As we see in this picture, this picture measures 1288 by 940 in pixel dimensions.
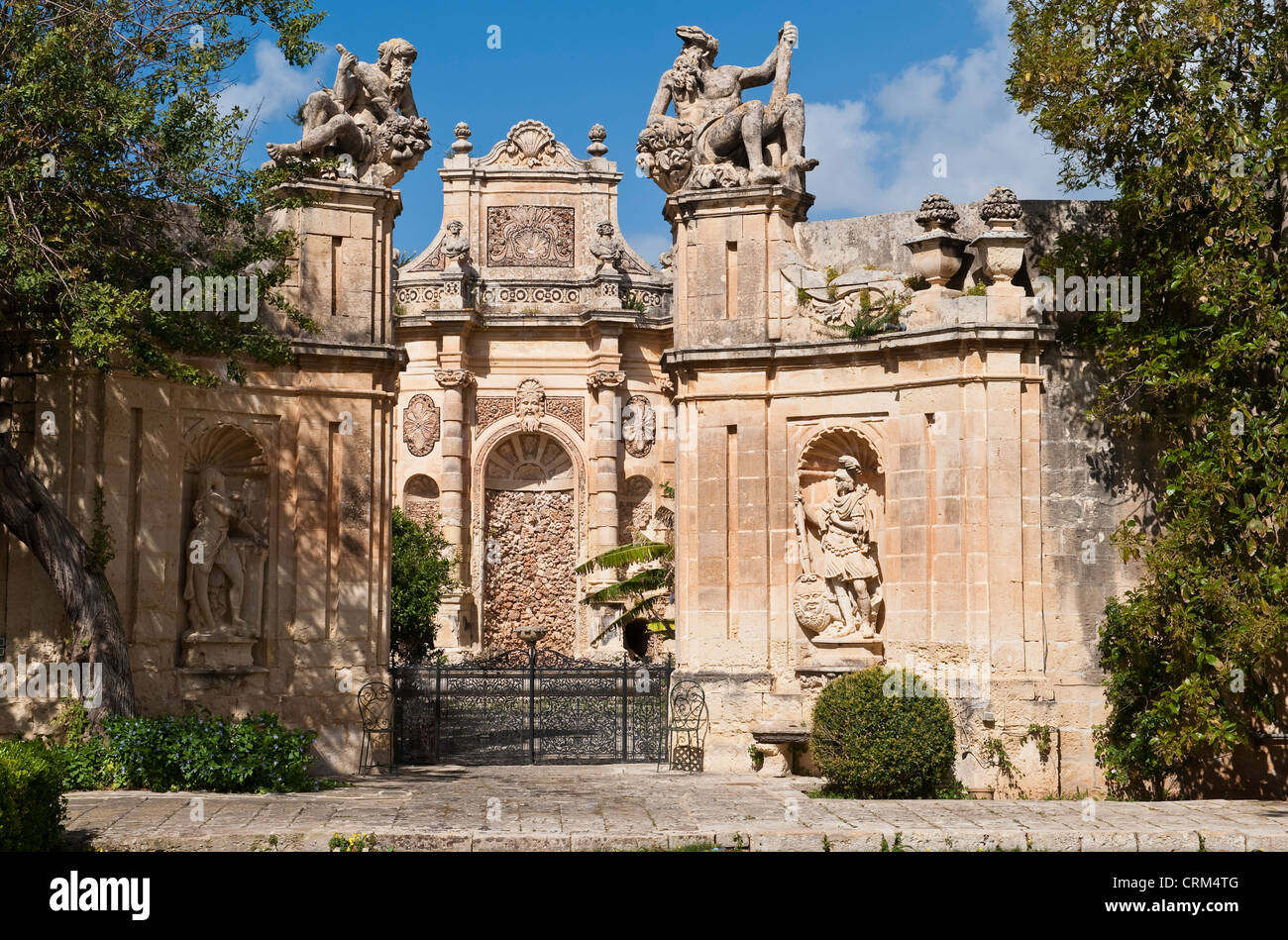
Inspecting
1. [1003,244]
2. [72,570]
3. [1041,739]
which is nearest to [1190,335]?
[1003,244]

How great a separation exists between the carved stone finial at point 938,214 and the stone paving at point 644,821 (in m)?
6.23

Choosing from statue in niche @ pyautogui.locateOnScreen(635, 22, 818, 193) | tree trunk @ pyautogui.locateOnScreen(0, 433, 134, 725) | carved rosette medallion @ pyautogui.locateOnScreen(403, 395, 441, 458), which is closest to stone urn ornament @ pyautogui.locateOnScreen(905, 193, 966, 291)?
statue in niche @ pyautogui.locateOnScreen(635, 22, 818, 193)

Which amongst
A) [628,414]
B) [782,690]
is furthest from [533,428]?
[782,690]

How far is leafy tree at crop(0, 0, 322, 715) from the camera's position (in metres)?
13.6

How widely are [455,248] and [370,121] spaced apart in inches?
597

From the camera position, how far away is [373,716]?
1667cm

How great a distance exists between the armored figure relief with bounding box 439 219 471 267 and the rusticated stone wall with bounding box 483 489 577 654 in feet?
16.7

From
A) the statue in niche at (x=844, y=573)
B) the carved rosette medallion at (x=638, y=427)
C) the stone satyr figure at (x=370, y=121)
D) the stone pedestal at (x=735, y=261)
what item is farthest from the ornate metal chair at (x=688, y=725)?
the carved rosette medallion at (x=638, y=427)

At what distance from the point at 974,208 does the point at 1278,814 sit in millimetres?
7313

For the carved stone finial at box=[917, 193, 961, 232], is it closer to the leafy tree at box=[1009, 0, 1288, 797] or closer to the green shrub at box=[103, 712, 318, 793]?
A: the leafy tree at box=[1009, 0, 1288, 797]

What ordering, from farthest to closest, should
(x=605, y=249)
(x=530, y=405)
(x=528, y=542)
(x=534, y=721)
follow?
(x=605, y=249), (x=528, y=542), (x=530, y=405), (x=534, y=721)

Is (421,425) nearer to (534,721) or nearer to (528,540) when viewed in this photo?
(528,540)

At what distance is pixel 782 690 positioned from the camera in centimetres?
1708

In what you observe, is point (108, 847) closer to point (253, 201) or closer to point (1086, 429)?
point (253, 201)
